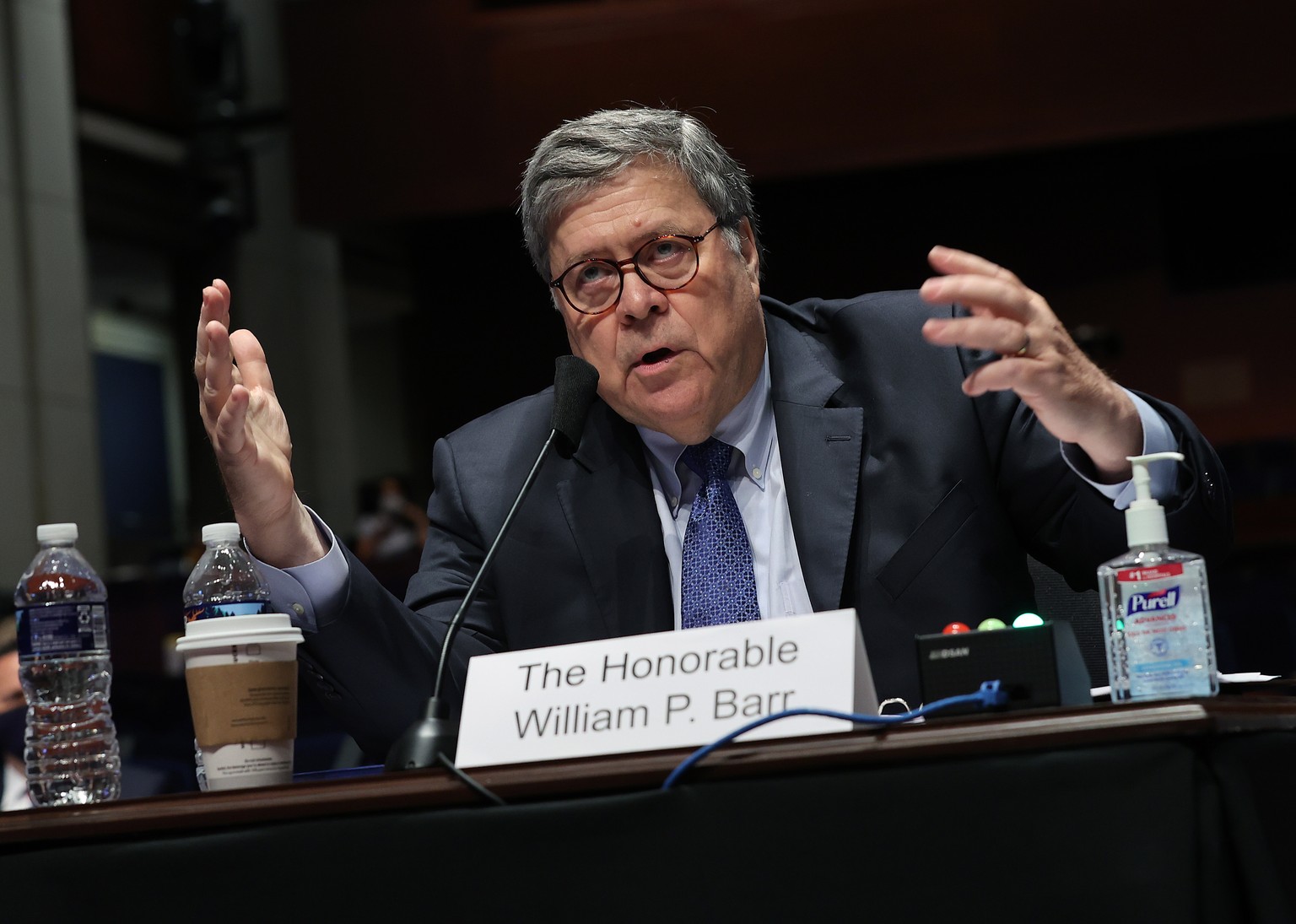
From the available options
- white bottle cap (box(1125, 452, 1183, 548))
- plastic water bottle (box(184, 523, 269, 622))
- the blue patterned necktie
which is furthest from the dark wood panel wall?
white bottle cap (box(1125, 452, 1183, 548))

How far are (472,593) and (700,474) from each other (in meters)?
0.64

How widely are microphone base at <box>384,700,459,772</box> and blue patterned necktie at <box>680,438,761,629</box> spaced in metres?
0.55

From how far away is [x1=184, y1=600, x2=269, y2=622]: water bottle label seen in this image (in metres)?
1.26

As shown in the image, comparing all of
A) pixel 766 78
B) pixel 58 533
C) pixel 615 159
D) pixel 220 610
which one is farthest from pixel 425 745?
pixel 766 78

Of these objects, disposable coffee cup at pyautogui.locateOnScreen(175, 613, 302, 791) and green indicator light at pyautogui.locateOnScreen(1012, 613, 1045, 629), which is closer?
green indicator light at pyautogui.locateOnScreen(1012, 613, 1045, 629)

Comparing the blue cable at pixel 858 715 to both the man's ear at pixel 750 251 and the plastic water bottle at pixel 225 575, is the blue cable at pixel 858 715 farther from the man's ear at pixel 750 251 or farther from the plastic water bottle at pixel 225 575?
the man's ear at pixel 750 251

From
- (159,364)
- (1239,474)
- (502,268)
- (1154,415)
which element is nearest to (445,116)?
(502,268)

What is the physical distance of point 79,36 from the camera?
725 centimetres

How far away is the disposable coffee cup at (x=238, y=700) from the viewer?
1.18 meters

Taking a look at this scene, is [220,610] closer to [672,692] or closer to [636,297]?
[672,692]

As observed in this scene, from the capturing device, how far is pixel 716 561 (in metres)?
1.69

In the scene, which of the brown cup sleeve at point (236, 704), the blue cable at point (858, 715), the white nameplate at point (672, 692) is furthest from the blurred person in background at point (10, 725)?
the blue cable at point (858, 715)

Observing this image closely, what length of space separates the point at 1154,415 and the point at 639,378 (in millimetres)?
603

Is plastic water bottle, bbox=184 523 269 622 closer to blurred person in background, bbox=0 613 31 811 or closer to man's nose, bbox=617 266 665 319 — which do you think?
man's nose, bbox=617 266 665 319
